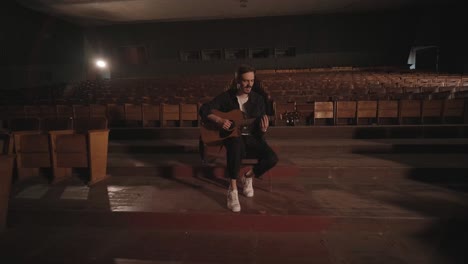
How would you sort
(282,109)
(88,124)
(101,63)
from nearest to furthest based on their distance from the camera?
(88,124)
(282,109)
(101,63)

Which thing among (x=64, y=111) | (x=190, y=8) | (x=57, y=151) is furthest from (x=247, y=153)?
(x=190, y=8)

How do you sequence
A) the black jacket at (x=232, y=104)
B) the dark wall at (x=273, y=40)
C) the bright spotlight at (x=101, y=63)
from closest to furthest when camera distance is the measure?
the black jacket at (x=232, y=104) → the dark wall at (x=273, y=40) → the bright spotlight at (x=101, y=63)

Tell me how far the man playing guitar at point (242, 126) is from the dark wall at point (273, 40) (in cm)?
951

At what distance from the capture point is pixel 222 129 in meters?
1.68

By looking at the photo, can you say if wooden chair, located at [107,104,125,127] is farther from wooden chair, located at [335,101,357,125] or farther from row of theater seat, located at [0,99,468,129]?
wooden chair, located at [335,101,357,125]

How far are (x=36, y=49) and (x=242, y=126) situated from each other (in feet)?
32.7

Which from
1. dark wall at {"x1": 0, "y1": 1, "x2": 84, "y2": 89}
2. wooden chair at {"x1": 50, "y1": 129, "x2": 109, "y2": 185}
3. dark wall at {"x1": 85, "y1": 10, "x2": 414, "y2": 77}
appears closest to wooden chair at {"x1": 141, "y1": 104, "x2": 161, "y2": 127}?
wooden chair at {"x1": 50, "y1": 129, "x2": 109, "y2": 185}

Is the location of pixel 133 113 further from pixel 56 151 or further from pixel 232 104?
pixel 232 104

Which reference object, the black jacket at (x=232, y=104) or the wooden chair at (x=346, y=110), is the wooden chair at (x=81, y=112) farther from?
the wooden chair at (x=346, y=110)

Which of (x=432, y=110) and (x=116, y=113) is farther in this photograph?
(x=116, y=113)

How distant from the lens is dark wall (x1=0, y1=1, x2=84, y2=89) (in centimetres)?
774

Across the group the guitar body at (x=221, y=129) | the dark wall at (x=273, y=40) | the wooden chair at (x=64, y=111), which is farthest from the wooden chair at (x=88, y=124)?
the dark wall at (x=273, y=40)

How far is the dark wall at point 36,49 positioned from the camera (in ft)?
25.4

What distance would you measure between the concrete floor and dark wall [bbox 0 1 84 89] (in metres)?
7.91
